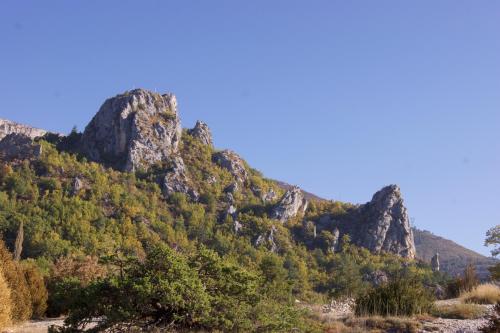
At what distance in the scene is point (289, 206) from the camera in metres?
121

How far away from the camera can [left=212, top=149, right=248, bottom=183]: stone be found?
5202 inches

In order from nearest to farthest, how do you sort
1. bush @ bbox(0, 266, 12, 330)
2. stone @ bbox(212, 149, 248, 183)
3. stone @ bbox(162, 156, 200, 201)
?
bush @ bbox(0, 266, 12, 330), stone @ bbox(162, 156, 200, 201), stone @ bbox(212, 149, 248, 183)

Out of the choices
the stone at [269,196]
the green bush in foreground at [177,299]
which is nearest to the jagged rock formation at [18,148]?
the stone at [269,196]

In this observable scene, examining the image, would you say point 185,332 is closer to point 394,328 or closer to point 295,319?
point 295,319

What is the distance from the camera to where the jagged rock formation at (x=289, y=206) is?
118 meters

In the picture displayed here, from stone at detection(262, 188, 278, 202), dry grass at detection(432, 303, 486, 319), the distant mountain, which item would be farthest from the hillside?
dry grass at detection(432, 303, 486, 319)

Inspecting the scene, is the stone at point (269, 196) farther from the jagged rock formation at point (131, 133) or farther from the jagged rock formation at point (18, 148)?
the jagged rock formation at point (18, 148)

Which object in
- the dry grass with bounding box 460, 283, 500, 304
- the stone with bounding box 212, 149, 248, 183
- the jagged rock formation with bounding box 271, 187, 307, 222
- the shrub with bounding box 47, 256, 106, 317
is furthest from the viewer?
the stone with bounding box 212, 149, 248, 183

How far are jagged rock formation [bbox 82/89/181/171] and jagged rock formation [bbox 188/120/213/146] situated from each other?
11.7 m

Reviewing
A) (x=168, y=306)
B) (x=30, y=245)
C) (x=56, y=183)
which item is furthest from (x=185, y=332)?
(x=56, y=183)

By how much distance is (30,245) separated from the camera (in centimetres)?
7000

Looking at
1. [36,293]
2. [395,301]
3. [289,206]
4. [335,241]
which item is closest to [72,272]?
[36,293]

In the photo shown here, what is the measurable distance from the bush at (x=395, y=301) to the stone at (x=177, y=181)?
9772 centimetres

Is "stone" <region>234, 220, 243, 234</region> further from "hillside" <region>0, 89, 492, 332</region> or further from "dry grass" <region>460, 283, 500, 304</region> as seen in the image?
"dry grass" <region>460, 283, 500, 304</region>
